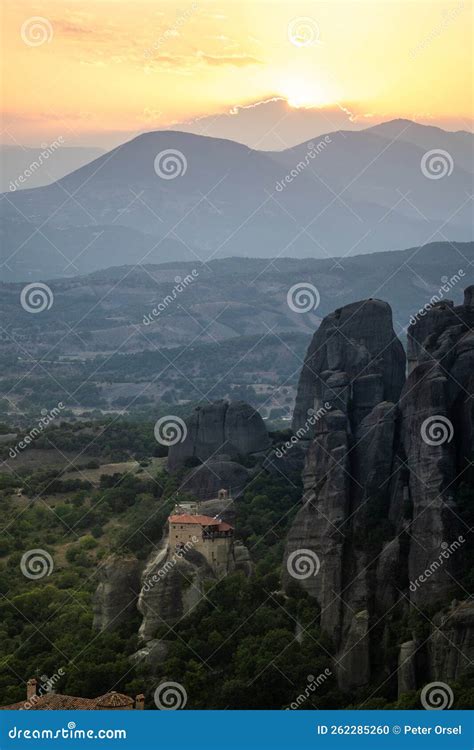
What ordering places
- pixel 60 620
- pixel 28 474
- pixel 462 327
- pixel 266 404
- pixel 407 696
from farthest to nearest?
pixel 266 404 → pixel 28 474 → pixel 60 620 → pixel 462 327 → pixel 407 696

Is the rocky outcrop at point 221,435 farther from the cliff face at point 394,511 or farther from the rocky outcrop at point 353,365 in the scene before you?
the cliff face at point 394,511

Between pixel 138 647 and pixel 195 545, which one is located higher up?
pixel 195 545

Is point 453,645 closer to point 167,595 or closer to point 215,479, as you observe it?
point 167,595

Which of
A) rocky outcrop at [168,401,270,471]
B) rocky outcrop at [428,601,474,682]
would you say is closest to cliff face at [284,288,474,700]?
rocky outcrop at [428,601,474,682]

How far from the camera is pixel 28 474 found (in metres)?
80.1

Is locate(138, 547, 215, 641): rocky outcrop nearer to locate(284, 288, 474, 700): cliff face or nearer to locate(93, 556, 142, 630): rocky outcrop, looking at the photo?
locate(93, 556, 142, 630): rocky outcrop

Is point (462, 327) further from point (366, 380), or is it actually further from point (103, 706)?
point (103, 706)

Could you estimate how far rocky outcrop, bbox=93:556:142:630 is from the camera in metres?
53.0

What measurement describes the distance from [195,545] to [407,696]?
44.9 feet

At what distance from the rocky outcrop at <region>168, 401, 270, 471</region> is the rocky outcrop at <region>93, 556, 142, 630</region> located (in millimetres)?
17499

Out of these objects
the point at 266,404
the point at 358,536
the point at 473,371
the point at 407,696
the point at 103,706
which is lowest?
the point at 103,706

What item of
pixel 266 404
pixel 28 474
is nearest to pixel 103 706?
pixel 28 474

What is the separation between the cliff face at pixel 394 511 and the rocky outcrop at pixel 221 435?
56.4 ft

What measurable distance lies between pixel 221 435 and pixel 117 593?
1962 centimetres
